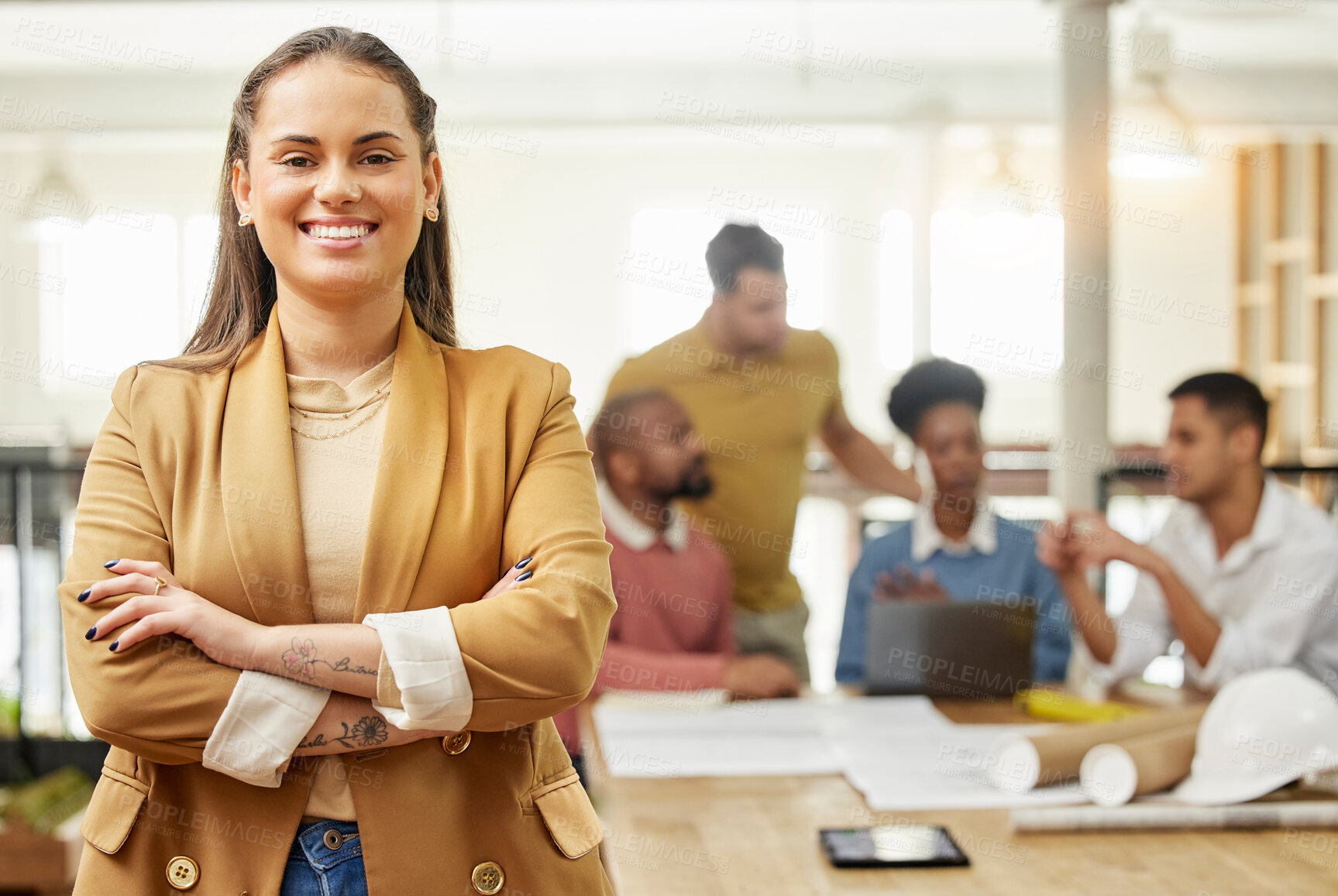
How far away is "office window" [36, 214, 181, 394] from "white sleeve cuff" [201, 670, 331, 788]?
25.2ft

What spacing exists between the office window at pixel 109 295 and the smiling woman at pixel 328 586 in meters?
7.56

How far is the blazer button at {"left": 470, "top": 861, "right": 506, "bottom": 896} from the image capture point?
0.97 metres

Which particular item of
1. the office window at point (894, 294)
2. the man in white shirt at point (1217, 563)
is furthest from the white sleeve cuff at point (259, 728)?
the office window at point (894, 294)

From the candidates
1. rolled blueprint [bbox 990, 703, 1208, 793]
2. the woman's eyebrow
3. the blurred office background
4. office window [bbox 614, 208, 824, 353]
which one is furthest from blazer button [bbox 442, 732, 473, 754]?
office window [bbox 614, 208, 824, 353]

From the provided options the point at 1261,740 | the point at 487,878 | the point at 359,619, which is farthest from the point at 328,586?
the point at 1261,740

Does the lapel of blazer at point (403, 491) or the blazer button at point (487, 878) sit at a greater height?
the lapel of blazer at point (403, 491)

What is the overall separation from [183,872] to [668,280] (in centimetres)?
762

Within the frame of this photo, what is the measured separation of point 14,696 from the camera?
3197 millimetres

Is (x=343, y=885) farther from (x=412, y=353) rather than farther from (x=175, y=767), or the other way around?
(x=412, y=353)

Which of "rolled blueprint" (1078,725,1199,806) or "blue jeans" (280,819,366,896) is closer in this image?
"blue jeans" (280,819,366,896)

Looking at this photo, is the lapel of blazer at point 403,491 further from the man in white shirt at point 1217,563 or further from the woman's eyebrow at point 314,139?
the man in white shirt at point 1217,563

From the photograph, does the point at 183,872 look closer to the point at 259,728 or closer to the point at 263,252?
the point at 259,728

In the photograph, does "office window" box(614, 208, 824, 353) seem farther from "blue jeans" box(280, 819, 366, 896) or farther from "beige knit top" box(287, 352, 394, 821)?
"blue jeans" box(280, 819, 366, 896)

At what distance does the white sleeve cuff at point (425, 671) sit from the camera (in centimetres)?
90
